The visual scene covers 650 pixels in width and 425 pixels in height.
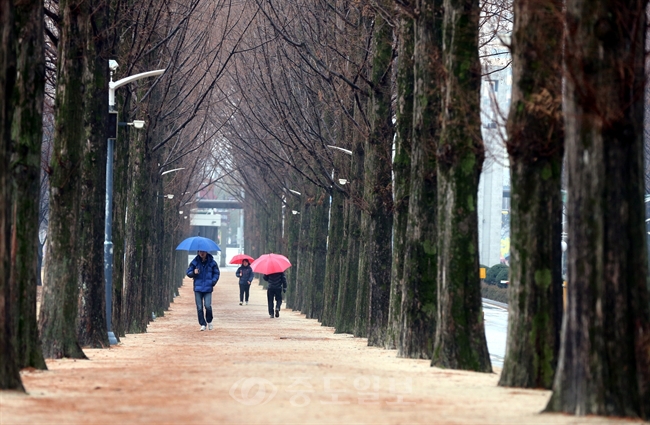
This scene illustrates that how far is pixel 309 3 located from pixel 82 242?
14.1 metres

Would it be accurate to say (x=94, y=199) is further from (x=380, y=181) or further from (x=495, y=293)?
(x=495, y=293)

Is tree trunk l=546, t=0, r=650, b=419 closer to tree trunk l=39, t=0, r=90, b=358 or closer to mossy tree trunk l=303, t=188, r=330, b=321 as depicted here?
tree trunk l=39, t=0, r=90, b=358

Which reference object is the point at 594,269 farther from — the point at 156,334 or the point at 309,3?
the point at 309,3

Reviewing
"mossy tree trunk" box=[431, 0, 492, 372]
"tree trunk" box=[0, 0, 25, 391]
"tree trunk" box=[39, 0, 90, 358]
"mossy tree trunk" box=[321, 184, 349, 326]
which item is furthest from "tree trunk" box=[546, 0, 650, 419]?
"mossy tree trunk" box=[321, 184, 349, 326]

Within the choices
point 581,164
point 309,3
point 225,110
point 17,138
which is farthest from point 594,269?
point 225,110

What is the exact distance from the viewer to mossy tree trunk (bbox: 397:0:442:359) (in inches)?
741

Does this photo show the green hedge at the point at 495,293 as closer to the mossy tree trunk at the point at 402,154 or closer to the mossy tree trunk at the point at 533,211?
the mossy tree trunk at the point at 402,154

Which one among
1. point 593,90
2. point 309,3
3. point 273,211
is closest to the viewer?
point 593,90

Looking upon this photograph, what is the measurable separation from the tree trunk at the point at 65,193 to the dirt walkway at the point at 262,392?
79cm

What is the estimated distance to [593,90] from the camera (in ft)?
33.9

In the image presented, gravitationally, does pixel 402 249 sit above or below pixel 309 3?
below

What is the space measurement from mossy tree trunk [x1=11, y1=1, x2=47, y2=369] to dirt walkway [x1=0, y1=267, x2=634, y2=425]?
0.51m

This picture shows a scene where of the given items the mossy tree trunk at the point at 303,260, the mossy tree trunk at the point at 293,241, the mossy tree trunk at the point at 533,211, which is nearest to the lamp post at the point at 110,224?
the mossy tree trunk at the point at 533,211

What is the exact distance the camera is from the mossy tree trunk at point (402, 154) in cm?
2166
